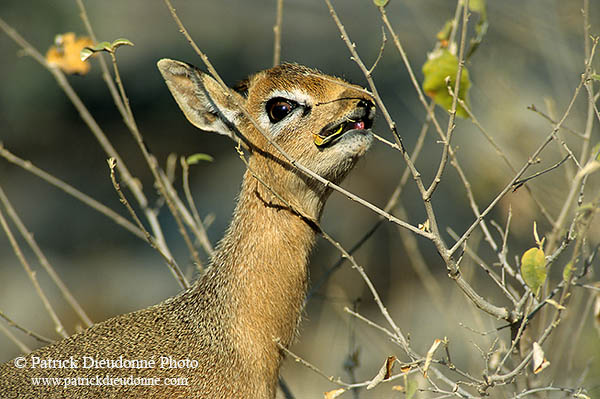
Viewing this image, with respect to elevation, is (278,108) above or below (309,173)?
above

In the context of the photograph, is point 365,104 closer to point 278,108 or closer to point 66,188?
point 278,108

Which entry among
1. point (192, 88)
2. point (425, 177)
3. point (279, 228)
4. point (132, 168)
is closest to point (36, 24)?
point (132, 168)

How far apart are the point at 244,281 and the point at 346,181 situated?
11.1 ft

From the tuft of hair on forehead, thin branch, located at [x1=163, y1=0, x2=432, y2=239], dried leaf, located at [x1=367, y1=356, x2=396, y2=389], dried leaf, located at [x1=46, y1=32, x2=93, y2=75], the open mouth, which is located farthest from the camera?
dried leaf, located at [x1=46, y1=32, x2=93, y2=75]

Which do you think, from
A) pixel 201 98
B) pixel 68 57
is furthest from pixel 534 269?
pixel 68 57

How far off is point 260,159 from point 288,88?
0.35m

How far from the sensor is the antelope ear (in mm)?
3156

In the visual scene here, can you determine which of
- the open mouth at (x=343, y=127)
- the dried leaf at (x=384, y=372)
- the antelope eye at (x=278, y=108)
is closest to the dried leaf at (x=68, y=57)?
the antelope eye at (x=278, y=108)

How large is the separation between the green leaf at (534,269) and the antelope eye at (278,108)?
1317 mm

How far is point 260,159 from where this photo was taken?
3.19 metres

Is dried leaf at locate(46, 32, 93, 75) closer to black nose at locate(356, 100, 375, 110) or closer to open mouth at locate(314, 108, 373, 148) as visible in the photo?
open mouth at locate(314, 108, 373, 148)

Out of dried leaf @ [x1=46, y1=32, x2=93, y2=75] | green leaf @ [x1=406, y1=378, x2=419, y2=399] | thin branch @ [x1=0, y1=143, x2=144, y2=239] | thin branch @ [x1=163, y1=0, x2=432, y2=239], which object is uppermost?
dried leaf @ [x1=46, y1=32, x2=93, y2=75]

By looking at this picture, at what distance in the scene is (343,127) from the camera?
302 centimetres

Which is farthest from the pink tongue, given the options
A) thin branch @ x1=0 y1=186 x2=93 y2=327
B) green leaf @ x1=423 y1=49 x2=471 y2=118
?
thin branch @ x1=0 y1=186 x2=93 y2=327
